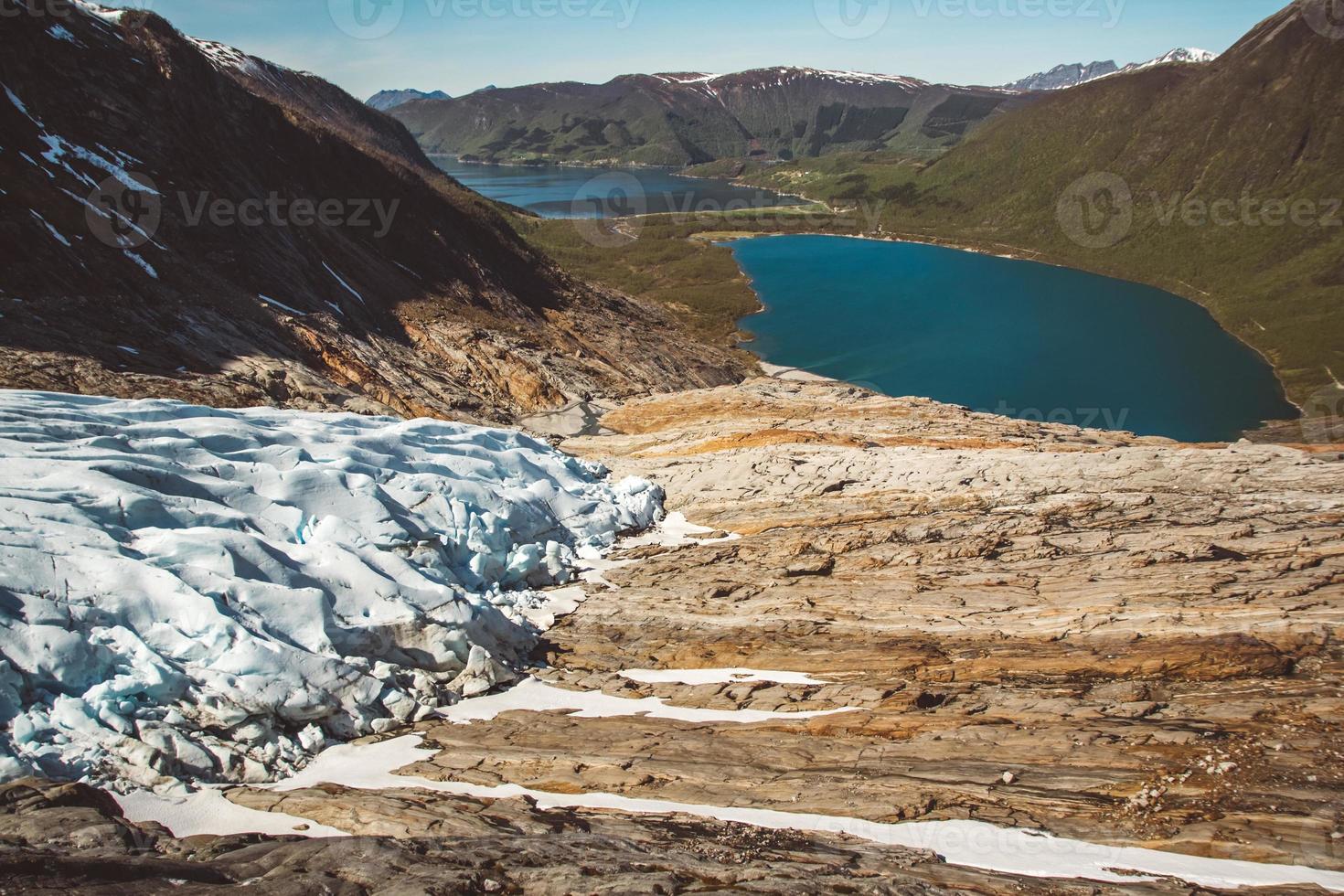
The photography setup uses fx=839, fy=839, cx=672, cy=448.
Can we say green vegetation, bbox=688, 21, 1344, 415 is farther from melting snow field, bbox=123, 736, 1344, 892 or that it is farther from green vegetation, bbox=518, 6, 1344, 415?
melting snow field, bbox=123, 736, 1344, 892

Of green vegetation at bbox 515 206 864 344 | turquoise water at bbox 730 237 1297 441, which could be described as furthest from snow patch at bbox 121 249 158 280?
green vegetation at bbox 515 206 864 344

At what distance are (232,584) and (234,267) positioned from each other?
33346mm

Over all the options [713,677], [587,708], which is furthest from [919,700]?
[587,708]

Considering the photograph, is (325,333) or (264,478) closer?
(264,478)

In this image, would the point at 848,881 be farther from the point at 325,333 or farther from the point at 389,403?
the point at 325,333

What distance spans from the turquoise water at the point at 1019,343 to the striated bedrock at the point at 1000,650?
2435 inches

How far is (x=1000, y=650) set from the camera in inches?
842

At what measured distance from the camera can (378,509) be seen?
26.6 m

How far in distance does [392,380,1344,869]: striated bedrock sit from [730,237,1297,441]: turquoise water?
61.9 metres

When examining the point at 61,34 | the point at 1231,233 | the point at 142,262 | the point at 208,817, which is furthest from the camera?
the point at 1231,233

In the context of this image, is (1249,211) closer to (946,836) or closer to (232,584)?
(946,836)

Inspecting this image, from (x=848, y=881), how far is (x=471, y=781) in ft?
28.4

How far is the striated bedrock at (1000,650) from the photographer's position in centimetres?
1594

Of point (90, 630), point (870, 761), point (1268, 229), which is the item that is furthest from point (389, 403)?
point (1268, 229)
